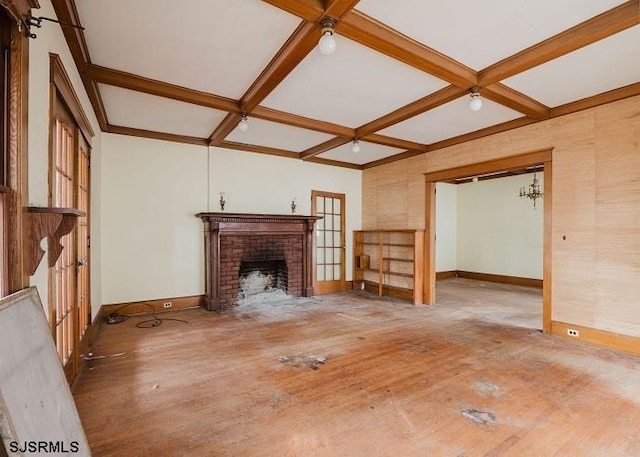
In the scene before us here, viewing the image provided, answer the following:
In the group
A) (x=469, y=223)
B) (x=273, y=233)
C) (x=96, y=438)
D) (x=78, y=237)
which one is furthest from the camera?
(x=469, y=223)

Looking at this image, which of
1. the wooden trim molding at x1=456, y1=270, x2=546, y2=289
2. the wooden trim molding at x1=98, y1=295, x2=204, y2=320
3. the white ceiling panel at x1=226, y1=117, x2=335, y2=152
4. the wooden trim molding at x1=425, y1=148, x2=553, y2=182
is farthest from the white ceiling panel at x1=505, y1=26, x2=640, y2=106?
the wooden trim molding at x1=98, y1=295, x2=204, y2=320

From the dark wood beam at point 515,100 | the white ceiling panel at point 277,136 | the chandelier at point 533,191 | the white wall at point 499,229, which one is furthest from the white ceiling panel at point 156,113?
the white wall at point 499,229

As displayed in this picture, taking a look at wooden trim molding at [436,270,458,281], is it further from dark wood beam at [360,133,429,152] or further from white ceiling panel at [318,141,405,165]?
dark wood beam at [360,133,429,152]

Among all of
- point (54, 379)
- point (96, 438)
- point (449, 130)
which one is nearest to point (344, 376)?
point (96, 438)

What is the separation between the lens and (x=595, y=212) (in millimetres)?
3482

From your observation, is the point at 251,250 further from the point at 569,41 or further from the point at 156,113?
the point at 569,41

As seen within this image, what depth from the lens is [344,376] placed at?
2717mm

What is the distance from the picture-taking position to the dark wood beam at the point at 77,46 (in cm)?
204

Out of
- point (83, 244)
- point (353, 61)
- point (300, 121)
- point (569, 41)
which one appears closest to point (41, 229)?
point (83, 244)

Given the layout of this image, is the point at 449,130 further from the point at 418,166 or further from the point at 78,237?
the point at 78,237

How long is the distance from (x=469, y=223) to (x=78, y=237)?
28.3 ft

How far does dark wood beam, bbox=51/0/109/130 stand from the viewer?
2.04 metres

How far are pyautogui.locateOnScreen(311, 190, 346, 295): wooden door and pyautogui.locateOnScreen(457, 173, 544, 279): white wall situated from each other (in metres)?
4.08

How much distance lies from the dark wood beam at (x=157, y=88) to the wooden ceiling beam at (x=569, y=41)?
277 cm
